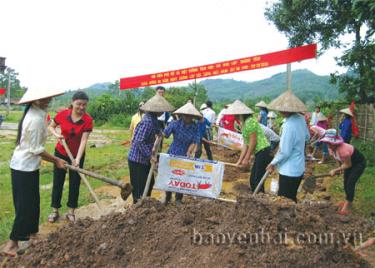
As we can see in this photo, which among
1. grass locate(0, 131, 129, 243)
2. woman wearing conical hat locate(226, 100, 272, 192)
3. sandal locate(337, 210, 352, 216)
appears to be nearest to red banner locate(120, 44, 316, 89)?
grass locate(0, 131, 129, 243)

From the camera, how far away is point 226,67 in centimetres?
1282

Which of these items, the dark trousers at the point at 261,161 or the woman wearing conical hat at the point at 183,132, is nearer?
the woman wearing conical hat at the point at 183,132

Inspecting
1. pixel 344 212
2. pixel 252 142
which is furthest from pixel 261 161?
pixel 344 212

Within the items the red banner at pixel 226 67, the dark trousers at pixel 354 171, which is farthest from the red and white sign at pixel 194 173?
the red banner at pixel 226 67

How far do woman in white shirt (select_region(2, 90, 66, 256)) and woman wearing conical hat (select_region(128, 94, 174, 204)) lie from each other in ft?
3.67

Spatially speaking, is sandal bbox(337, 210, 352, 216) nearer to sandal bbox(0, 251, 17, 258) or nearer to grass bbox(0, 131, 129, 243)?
grass bbox(0, 131, 129, 243)

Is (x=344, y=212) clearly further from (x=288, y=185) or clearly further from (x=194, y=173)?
(x=194, y=173)

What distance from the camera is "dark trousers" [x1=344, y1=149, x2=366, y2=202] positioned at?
5340mm

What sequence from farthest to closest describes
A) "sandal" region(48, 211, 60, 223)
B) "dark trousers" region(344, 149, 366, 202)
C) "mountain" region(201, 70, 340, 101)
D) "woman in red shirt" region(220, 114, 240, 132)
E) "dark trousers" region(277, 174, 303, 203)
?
1. "mountain" region(201, 70, 340, 101)
2. "woman in red shirt" region(220, 114, 240, 132)
3. "dark trousers" region(344, 149, 366, 202)
4. "sandal" region(48, 211, 60, 223)
5. "dark trousers" region(277, 174, 303, 203)

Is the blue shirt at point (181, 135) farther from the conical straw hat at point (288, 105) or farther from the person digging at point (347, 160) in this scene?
→ the person digging at point (347, 160)

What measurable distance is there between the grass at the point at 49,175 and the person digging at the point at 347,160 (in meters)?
3.72

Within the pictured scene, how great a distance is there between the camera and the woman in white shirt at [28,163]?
12.3ft

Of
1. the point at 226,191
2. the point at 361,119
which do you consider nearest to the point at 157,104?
the point at 226,191

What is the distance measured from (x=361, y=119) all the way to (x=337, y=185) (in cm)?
558
